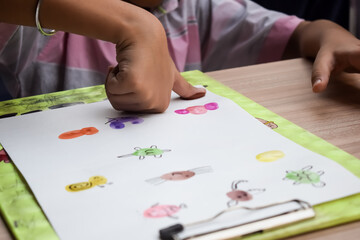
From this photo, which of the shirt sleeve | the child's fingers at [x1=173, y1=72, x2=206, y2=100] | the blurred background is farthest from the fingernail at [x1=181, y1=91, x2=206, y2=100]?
the blurred background

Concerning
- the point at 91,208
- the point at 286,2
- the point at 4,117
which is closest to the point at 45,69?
the point at 4,117

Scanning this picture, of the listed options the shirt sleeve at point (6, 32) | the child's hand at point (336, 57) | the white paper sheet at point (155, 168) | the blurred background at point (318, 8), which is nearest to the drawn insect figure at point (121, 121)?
the white paper sheet at point (155, 168)

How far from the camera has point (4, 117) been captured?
0.55m

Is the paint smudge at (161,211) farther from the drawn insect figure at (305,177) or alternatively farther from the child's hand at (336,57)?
the child's hand at (336,57)

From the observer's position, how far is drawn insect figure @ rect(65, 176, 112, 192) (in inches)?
15.4

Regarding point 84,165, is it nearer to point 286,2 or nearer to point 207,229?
point 207,229

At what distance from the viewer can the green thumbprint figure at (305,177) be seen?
38 cm

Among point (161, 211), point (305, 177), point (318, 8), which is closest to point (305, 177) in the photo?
point (305, 177)

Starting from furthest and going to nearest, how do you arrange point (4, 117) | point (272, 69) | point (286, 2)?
point (286, 2)
point (272, 69)
point (4, 117)

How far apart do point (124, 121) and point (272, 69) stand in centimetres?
25

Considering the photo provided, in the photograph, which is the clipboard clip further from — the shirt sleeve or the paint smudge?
the shirt sleeve

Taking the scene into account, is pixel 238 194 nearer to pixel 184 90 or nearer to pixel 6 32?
pixel 184 90

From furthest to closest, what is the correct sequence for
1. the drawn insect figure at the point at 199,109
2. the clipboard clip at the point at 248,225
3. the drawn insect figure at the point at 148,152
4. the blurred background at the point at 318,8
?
the blurred background at the point at 318,8, the drawn insect figure at the point at 199,109, the drawn insect figure at the point at 148,152, the clipboard clip at the point at 248,225

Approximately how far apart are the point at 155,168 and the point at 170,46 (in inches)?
21.8
